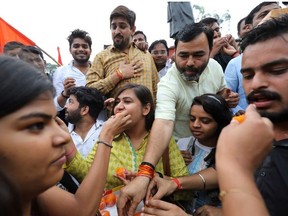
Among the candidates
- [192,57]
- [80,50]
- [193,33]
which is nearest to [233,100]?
[192,57]

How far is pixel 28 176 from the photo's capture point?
3.31 feet

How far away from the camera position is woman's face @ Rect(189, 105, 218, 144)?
2.37 metres

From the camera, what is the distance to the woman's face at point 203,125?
2.37 metres

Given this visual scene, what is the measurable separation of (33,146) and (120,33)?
268 cm

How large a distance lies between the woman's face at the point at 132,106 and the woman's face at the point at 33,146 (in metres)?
1.37

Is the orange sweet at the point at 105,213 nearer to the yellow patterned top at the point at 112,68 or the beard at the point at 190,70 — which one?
the beard at the point at 190,70

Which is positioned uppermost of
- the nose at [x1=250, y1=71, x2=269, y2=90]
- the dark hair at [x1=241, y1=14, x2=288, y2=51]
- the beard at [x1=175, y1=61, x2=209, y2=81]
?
the dark hair at [x1=241, y1=14, x2=288, y2=51]

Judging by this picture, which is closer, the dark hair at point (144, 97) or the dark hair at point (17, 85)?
the dark hair at point (17, 85)

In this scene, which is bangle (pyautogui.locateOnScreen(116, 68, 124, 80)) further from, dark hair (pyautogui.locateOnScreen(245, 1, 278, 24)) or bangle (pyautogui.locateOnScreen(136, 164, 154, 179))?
dark hair (pyautogui.locateOnScreen(245, 1, 278, 24))

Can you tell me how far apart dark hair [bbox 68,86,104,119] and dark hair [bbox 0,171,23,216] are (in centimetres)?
259

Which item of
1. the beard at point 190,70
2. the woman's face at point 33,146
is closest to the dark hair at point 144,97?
the beard at point 190,70

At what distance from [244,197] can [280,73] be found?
2.14 feet

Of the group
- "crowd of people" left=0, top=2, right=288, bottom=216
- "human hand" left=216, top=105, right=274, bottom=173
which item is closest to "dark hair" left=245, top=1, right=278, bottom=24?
"crowd of people" left=0, top=2, right=288, bottom=216

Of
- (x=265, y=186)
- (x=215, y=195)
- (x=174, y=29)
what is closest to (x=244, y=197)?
(x=265, y=186)
